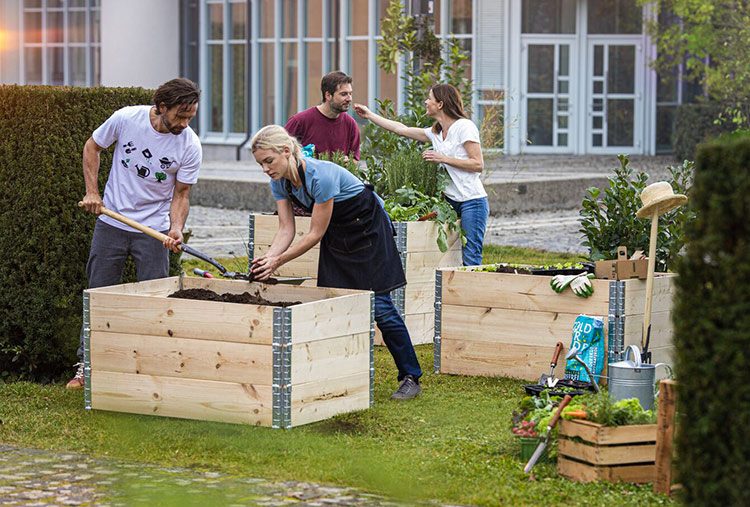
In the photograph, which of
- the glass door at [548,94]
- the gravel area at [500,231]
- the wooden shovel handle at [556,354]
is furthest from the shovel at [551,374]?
the glass door at [548,94]

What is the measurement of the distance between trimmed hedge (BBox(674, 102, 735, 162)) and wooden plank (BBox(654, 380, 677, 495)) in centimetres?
2239

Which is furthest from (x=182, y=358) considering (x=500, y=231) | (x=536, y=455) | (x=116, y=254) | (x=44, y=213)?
(x=500, y=231)

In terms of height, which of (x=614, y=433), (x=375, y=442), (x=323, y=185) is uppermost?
(x=323, y=185)

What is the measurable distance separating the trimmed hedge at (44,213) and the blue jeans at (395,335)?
1.68m

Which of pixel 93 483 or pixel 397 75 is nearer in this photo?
pixel 93 483

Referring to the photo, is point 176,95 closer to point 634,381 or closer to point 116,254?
point 116,254

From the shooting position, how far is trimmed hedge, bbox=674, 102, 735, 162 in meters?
27.1

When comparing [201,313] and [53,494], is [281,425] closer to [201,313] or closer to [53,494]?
[201,313]

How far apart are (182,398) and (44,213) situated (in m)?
1.54

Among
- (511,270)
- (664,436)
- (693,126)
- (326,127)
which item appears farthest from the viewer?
(693,126)

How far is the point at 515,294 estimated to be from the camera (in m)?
7.68

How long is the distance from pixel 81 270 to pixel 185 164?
93cm

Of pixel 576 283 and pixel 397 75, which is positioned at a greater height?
pixel 397 75

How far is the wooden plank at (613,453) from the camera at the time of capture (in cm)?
527
